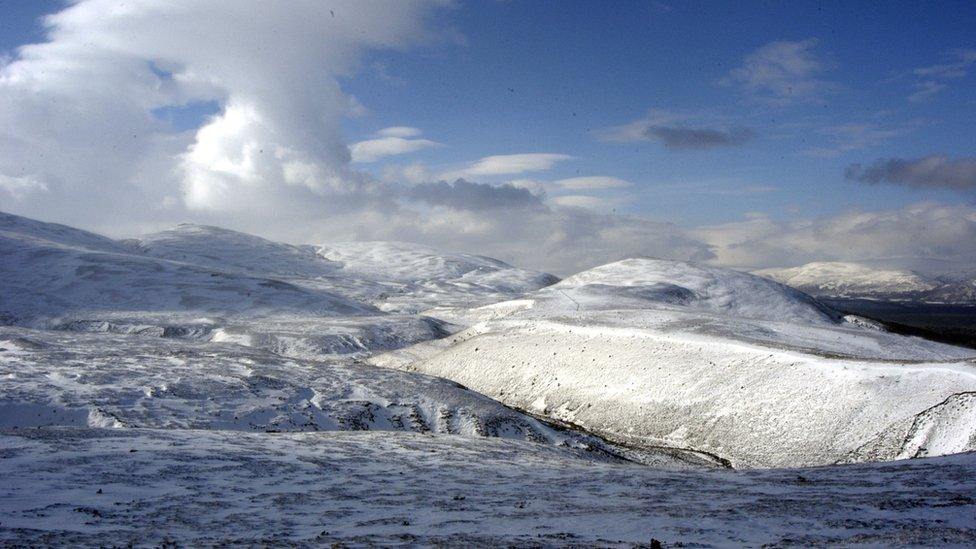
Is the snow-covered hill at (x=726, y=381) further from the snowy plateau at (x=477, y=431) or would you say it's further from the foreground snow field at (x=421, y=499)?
the foreground snow field at (x=421, y=499)

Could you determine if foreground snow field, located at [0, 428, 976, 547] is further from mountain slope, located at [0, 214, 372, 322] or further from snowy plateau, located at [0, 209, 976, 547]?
mountain slope, located at [0, 214, 372, 322]

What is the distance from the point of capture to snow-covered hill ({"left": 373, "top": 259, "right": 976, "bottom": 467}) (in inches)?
1268

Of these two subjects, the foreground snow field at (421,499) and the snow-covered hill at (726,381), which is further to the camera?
the snow-covered hill at (726,381)

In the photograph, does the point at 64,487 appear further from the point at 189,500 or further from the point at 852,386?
the point at 852,386

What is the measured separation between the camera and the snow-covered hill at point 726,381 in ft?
106

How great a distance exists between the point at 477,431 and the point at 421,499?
18890mm

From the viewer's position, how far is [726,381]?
41.0 metres

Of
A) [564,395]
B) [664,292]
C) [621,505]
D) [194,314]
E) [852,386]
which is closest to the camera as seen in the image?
[621,505]

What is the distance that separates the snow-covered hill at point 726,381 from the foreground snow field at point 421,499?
12241mm

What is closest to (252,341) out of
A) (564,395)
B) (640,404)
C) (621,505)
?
(564,395)

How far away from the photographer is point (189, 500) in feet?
54.7

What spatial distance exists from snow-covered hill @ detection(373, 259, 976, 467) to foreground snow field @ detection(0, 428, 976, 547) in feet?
40.2

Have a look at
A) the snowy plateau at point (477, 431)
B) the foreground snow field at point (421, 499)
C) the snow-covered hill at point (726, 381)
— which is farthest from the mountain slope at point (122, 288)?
the foreground snow field at point (421, 499)

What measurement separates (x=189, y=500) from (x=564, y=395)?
33235 mm
